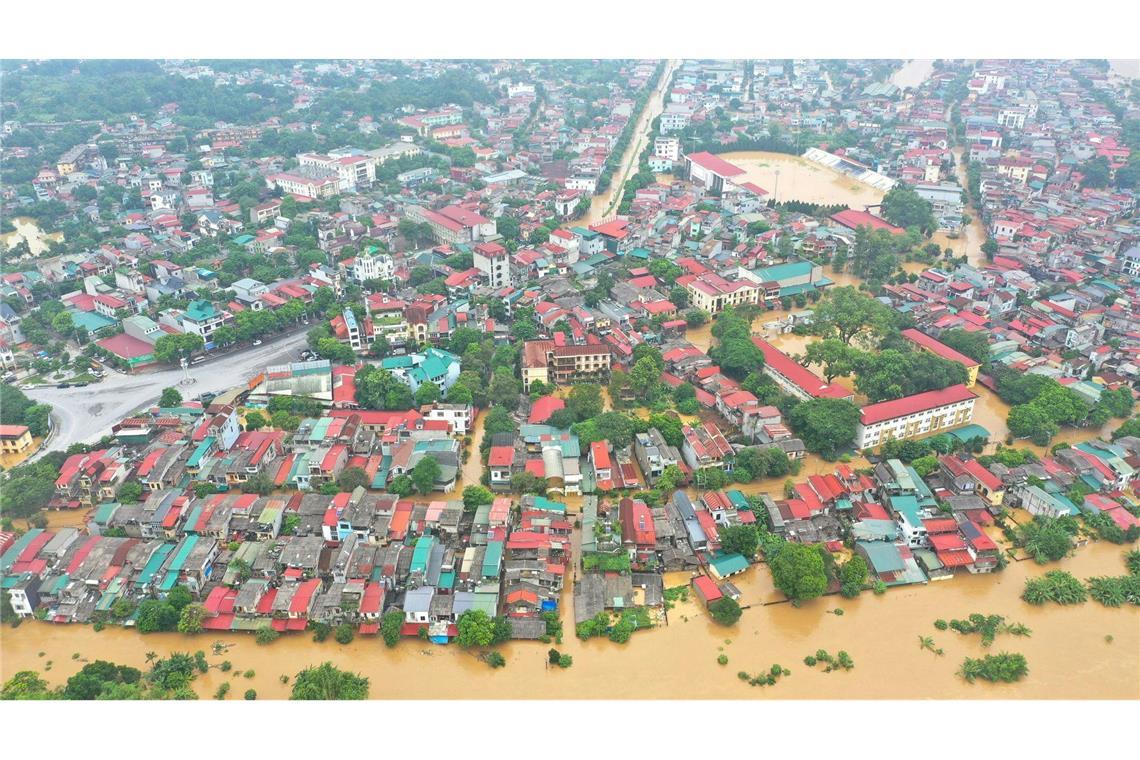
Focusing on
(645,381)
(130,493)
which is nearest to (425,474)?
(130,493)

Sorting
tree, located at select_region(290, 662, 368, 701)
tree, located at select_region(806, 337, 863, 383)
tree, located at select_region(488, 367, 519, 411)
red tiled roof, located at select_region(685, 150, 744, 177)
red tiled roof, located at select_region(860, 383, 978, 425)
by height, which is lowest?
tree, located at select_region(290, 662, 368, 701)

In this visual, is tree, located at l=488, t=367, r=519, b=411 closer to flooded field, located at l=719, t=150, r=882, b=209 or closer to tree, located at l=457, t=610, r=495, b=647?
tree, located at l=457, t=610, r=495, b=647

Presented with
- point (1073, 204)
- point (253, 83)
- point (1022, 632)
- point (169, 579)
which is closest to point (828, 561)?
point (1022, 632)

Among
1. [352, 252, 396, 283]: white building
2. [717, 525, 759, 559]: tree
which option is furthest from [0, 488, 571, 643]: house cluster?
[352, 252, 396, 283]: white building

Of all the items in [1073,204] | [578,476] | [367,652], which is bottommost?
[367,652]

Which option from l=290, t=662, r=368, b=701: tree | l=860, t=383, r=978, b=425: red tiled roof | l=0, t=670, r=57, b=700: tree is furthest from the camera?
l=860, t=383, r=978, b=425: red tiled roof

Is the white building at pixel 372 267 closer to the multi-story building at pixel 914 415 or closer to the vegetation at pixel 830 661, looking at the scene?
the multi-story building at pixel 914 415

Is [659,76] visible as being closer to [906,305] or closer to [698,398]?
[906,305]
